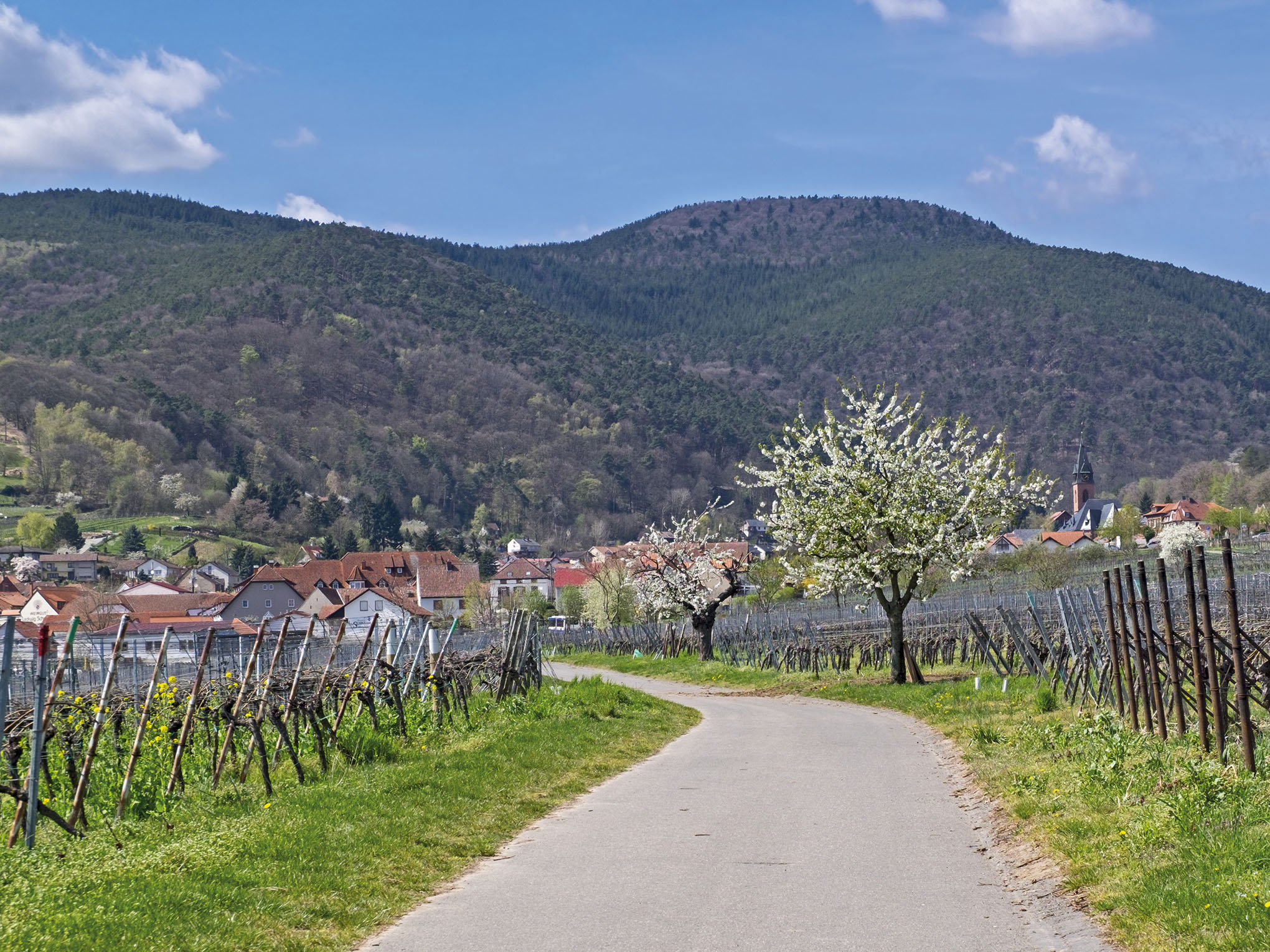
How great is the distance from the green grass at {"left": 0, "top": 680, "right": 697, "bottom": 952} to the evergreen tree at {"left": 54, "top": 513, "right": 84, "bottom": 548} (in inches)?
5746

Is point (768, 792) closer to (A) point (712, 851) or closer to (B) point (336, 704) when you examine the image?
(A) point (712, 851)

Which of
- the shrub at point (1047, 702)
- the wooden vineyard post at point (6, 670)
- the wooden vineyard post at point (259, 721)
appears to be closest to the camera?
the wooden vineyard post at point (6, 670)

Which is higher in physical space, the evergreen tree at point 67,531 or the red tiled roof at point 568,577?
the evergreen tree at point 67,531

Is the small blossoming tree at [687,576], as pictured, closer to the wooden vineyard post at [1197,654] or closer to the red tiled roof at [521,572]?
the wooden vineyard post at [1197,654]

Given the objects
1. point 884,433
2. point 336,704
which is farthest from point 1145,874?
point 884,433

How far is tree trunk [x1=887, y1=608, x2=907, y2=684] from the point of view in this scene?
32781 millimetres

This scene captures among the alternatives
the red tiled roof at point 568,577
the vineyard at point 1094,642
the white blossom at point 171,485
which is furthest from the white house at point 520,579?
the white blossom at point 171,485

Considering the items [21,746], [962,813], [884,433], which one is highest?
[884,433]

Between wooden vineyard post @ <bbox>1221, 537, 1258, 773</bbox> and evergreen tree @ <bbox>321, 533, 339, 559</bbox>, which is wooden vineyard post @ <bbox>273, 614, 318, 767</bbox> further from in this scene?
evergreen tree @ <bbox>321, 533, 339, 559</bbox>

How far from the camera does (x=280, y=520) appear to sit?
18375cm

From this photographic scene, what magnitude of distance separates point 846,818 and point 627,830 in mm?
2103

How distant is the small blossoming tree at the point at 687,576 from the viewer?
53344 millimetres

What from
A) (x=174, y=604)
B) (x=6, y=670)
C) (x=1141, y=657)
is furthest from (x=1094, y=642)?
(x=174, y=604)

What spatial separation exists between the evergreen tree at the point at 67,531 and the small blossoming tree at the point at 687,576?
332 feet
